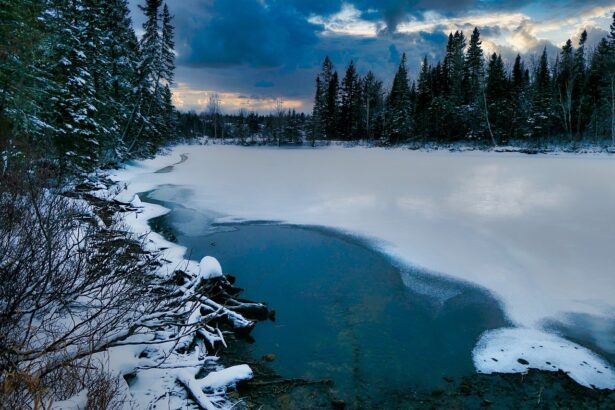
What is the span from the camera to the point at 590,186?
58.9 ft

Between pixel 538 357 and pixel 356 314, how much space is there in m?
2.96

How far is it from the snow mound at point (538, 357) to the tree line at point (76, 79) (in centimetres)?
1046

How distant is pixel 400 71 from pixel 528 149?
24252mm

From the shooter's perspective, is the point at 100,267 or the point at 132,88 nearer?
the point at 100,267

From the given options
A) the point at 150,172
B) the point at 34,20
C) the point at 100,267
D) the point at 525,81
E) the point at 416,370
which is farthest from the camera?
the point at 525,81

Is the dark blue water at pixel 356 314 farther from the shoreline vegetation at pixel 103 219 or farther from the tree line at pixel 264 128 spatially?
the tree line at pixel 264 128

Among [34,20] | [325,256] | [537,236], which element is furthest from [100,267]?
[34,20]

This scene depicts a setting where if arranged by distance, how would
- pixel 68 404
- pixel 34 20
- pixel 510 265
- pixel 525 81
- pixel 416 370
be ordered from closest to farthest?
pixel 68 404, pixel 416 370, pixel 510 265, pixel 34 20, pixel 525 81

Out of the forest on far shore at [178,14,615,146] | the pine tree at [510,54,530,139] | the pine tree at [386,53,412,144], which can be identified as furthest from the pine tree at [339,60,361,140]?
the pine tree at [510,54,530,139]

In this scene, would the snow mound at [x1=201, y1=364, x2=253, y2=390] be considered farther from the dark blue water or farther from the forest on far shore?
the forest on far shore

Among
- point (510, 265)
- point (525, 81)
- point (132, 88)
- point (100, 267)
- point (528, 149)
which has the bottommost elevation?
point (510, 265)

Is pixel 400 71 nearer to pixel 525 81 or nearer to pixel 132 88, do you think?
pixel 525 81

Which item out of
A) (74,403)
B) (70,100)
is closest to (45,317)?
(74,403)

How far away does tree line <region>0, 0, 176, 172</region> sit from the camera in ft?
45.9
